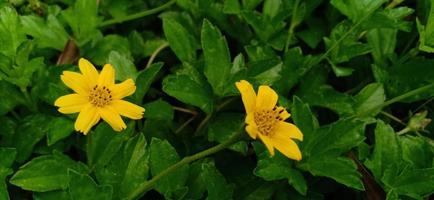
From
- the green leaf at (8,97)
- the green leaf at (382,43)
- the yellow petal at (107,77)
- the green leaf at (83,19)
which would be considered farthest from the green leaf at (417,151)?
the green leaf at (8,97)

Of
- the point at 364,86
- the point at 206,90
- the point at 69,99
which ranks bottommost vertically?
the point at 364,86

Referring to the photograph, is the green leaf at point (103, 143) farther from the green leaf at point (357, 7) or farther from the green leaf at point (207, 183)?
the green leaf at point (357, 7)

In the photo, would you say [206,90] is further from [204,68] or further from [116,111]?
[116,111]

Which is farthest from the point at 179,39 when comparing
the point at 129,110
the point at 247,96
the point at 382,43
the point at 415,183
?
the point at 415,183

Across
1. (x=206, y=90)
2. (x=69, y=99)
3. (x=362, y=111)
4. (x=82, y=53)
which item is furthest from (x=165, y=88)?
(x=362, y=111)

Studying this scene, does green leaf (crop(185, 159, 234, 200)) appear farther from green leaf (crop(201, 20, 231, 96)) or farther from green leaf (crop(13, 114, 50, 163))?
green leaf (crop(13, 114, 50, 163))

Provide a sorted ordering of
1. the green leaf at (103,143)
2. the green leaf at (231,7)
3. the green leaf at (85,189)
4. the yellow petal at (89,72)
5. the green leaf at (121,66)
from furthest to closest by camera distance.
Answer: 1. the green leaf at (231,7)
2. the green leaf at (121,66)
3. the green leaf at (103,143)
4. the yellow petal at (89,72)
5. the green leaf at (85,189)

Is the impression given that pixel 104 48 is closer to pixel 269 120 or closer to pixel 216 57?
pixel 216 57
